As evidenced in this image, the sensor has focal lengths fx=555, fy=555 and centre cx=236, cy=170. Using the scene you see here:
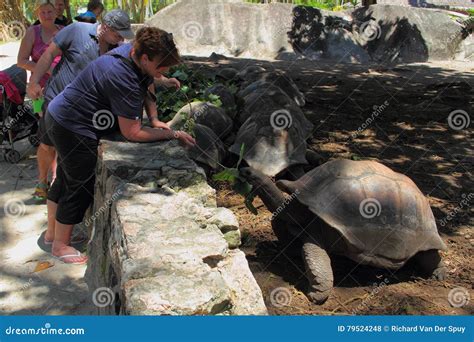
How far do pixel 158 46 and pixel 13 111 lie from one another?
3.62 meters

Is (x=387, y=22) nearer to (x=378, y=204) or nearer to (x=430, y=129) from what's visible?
(x=430, y=129)

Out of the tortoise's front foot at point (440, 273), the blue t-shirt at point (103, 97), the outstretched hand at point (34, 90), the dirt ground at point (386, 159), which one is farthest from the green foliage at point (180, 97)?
the tortoise's front foot at point (440, 273)

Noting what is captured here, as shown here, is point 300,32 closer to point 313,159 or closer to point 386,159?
point 386,159

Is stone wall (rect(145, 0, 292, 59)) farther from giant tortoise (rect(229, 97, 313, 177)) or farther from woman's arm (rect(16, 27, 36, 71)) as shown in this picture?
woman's arm (rect(16, 27, 36, 71))

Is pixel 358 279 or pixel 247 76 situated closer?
pixel 358 279

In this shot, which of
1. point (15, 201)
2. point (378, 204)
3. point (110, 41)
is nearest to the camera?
point (378, 204)

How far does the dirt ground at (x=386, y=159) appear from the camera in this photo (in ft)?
11.6

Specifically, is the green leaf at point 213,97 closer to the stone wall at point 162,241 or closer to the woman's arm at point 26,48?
the woman's arm at point 26,48

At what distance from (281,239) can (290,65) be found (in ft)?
30.6

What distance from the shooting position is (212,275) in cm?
237

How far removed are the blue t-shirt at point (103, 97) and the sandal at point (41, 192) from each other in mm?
1426

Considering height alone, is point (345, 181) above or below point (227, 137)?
above

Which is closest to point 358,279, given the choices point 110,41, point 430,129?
point 110,41

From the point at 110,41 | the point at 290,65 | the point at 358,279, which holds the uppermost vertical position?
the point at 110,41
